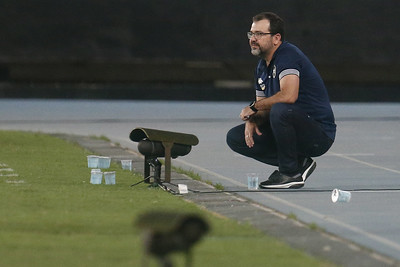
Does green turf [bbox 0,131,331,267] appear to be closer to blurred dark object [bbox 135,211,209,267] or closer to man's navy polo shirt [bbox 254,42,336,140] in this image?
blurred dark object [bbox 135,211,209,267]

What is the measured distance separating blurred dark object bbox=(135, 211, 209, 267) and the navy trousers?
14.9 ft

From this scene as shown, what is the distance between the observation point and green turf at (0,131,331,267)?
5.58 metres

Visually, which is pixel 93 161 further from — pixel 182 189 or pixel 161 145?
pixel 182 189

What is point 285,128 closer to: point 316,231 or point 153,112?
point 316,231

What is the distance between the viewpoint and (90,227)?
21.6 ft

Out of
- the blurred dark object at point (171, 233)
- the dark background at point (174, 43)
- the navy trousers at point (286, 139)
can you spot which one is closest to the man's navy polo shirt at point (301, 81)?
the navy trousers at point (286, 139)

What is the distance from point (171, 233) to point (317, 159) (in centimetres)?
816

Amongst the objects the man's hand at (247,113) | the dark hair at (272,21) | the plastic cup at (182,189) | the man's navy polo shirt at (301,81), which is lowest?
the plastic cup at (182,189)

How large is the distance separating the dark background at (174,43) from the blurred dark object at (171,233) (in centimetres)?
2070

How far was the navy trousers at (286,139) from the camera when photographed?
877 centimetres

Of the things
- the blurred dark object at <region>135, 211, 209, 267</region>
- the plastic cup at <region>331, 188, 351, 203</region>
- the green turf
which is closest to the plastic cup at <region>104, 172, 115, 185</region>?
the green turf

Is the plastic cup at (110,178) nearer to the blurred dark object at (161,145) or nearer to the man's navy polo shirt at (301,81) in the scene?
the blurred dark object at (161,145)

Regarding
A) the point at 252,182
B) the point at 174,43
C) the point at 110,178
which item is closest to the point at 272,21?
the point at 252,182

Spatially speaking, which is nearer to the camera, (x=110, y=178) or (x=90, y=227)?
(x=90, y=227)
